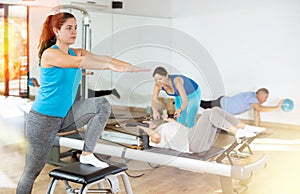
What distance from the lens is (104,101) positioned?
5.73ft

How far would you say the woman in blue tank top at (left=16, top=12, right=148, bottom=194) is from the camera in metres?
1.78

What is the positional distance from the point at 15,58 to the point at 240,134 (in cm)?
348

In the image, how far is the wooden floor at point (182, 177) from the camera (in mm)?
2951

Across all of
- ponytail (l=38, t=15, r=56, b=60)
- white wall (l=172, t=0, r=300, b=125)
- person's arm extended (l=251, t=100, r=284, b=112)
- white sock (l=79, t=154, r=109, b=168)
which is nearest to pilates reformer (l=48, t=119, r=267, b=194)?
white sock (l=79, t=154, r=109, b=168)

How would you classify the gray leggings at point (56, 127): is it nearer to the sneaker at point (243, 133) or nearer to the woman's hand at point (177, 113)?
the woman's hand at point (177, 113)

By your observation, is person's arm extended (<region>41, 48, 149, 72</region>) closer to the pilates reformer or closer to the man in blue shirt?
the pilates reformer

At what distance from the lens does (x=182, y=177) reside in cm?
326

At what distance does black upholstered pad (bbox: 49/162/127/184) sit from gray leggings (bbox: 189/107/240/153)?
0.42 m

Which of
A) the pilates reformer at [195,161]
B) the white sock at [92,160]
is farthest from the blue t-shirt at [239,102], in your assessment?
the white sock at [92,160]

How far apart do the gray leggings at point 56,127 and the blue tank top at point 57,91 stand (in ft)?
0.11

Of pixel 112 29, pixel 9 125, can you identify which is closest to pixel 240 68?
pixel 112 29

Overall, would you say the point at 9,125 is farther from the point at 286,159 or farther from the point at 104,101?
the point at 104,101

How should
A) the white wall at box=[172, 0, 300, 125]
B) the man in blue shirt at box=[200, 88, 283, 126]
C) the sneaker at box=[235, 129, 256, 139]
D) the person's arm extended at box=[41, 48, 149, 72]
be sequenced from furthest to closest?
the white wall at box=[172, 0, 300, 125] < the man in blue shirt at box=[200, 88, 283, 126] < the sneaker at box=[235, 129, 256, 139] < the person's arm extended at box=[41, 48, 149, 72]

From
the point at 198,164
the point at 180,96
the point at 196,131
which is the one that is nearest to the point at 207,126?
the point at 196,131
